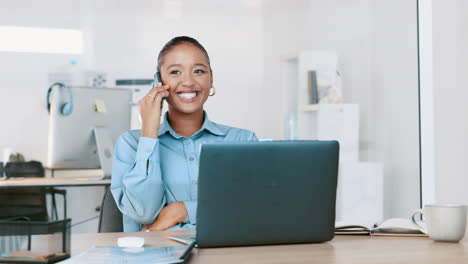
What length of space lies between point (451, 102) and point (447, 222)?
2467 millimetres

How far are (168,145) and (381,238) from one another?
79 centimetres

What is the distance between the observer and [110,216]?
174cm

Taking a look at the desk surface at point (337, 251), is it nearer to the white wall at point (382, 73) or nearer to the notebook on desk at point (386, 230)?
the notebook on desk at point (386, 230)

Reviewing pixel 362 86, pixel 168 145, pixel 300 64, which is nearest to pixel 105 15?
pixel 300 64

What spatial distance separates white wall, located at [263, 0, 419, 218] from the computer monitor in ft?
6.46

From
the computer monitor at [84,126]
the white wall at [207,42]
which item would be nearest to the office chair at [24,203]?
the computer monitor at [84,126]

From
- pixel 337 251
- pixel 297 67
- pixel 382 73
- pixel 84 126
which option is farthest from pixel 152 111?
pixel 297 67

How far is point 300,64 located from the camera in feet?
15.1

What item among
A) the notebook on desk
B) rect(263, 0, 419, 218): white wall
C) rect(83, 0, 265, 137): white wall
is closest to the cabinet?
rect(263, 0, 419, 218): white wall

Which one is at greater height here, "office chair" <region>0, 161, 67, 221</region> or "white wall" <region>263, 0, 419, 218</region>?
"white wall" <region>263, 0, 419, 218</region>

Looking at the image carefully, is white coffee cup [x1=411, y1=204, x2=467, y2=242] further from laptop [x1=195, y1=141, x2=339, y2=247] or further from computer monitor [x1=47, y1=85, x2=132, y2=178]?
computer monitor [x1=47, y1=85, x2=132, y2=178]

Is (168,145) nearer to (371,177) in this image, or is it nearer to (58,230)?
(58,230)

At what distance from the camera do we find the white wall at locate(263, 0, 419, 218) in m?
4.11

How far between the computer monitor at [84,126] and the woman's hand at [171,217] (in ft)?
6.63
